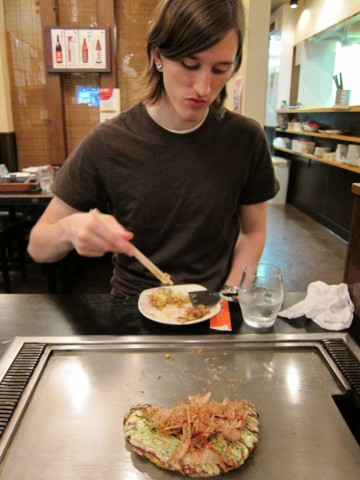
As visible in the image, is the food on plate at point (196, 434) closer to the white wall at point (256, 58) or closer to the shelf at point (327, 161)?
the white wall at point (256, 58)

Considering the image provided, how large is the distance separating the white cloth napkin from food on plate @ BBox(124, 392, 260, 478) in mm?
373

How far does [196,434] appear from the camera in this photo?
0.62m

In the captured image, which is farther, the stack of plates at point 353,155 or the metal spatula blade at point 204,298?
the stack of plates at point 353,155

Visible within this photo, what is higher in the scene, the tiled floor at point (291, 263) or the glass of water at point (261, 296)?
the glass of water at point (261, 296)

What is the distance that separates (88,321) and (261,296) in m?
0.42

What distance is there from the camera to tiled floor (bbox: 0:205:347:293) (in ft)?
11.4

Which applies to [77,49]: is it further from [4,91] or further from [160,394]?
[160,394]

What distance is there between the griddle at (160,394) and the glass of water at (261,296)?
6 centimetres

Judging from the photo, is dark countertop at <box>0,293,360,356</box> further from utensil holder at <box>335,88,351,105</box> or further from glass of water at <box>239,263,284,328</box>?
utensil holder at <box>335,88,351,105</box>

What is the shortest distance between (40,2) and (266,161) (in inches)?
140

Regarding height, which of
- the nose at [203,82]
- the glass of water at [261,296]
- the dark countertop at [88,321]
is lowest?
the dark countertop at [88,321]

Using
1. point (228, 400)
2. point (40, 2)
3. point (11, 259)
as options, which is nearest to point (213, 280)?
point (228, 400)

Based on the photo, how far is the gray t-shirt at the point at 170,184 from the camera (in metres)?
1.26

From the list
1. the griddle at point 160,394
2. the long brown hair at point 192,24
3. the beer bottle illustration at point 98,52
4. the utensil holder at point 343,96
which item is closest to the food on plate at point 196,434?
the griddle at point 160,394
